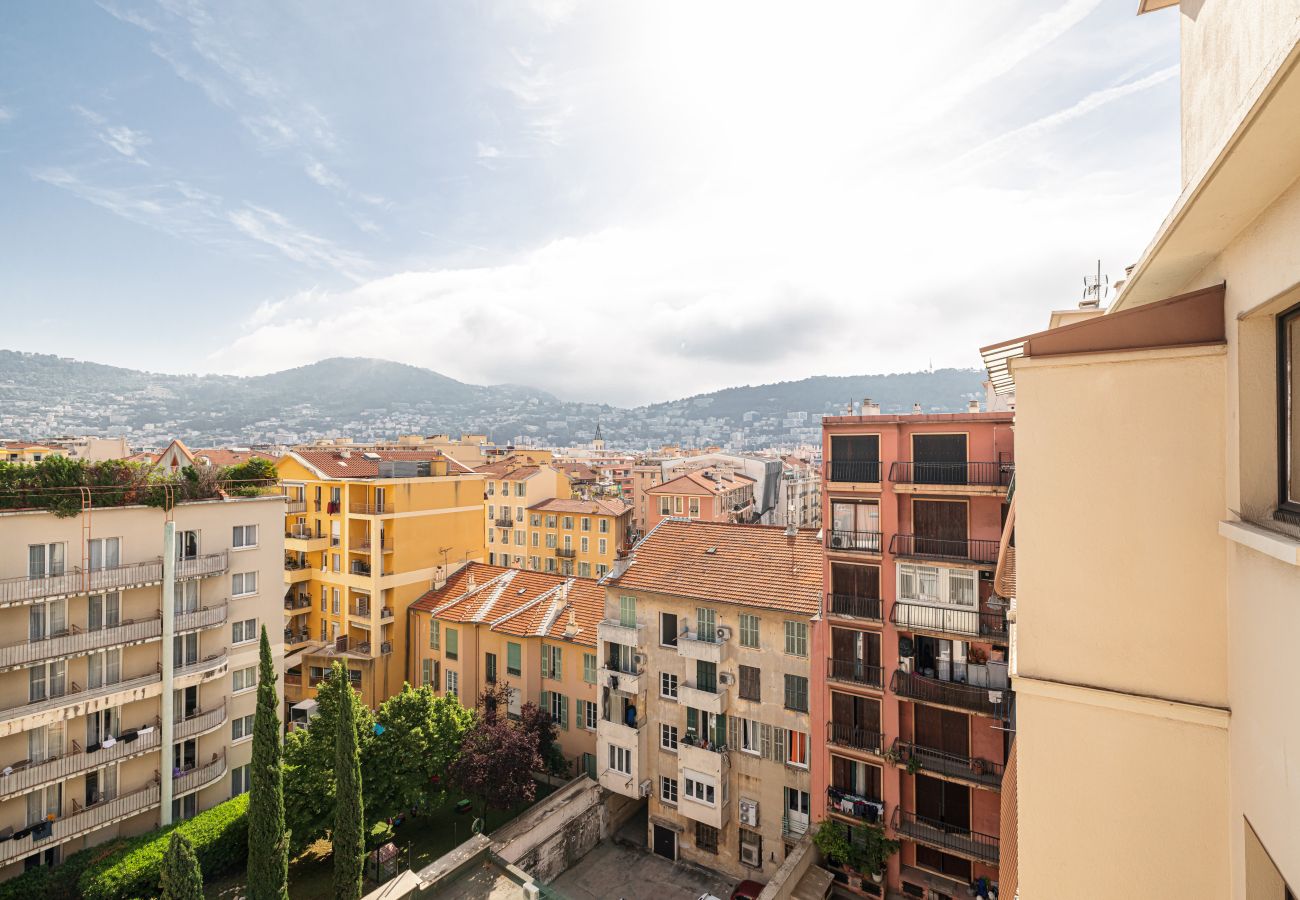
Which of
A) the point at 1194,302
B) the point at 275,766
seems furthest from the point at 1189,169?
the point at 275,766

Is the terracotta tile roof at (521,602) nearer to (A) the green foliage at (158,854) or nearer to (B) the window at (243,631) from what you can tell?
(B) the window at (243,631)

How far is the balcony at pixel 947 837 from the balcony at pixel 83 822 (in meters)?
27.3

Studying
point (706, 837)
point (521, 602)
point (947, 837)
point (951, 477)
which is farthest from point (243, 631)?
point (951, 477)

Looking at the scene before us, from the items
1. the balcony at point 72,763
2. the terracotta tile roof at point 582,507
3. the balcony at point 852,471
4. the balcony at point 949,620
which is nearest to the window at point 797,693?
the balcony at point 949,620

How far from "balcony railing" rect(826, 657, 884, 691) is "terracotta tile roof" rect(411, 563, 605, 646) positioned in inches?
451

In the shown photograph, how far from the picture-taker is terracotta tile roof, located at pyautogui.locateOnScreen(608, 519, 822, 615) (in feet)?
79.1

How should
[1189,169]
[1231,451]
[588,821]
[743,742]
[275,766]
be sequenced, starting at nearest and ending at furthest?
[1231,451] → [1189,169] → [275,766] → [743,742] → [588,821]

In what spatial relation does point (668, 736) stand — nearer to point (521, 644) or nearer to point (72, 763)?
point (521, 644)

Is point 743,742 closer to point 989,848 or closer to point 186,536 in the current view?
point 989,848

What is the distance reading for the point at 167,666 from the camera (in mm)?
23453

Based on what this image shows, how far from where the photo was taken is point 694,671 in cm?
2506

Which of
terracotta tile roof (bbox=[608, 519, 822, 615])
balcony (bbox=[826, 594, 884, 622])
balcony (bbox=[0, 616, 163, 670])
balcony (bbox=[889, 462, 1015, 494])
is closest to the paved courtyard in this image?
terracotta tile roof (bbox=[608, 519, 822, 615])

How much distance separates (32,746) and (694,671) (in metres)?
23.5

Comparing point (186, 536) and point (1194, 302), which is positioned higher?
point (1194, 302)
